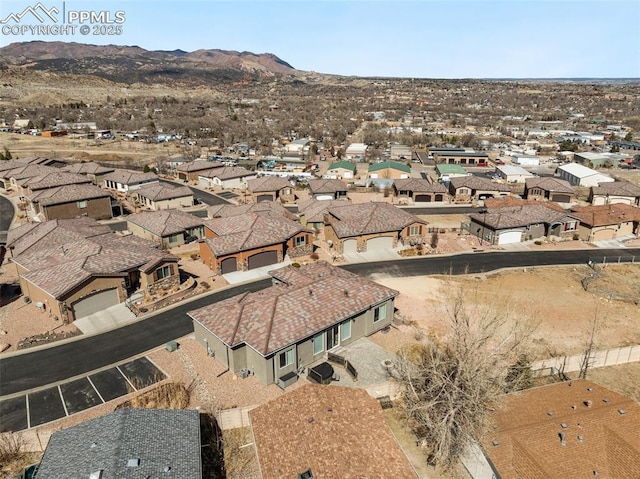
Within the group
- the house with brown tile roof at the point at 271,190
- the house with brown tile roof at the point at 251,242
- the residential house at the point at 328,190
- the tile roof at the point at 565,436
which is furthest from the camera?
A: the residential house at the point at 328,190

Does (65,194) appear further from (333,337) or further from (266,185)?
(333,337)

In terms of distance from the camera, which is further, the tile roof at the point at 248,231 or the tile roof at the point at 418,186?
the tile roof at the point at 418,186

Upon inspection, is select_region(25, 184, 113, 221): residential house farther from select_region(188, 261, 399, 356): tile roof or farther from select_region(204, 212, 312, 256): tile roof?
select_region(188, 261, 399, 356): tile roof

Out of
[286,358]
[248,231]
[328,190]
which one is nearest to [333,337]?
[286,358]

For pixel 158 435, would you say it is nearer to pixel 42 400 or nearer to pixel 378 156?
pixel 42 400

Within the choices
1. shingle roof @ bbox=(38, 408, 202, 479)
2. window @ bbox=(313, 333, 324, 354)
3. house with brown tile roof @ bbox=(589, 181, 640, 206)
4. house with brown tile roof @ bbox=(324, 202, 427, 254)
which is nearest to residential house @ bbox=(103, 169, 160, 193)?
house with brown tile roof @ bbox=(324, 202, 427, 254)

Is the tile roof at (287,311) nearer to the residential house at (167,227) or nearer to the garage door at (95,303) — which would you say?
the garage door at (95,303)

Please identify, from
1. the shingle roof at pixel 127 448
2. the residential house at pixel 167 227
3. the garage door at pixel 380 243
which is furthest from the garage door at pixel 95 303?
the garage door at pixel 380 243

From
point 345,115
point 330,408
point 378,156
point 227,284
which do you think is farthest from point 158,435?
point 345,115
